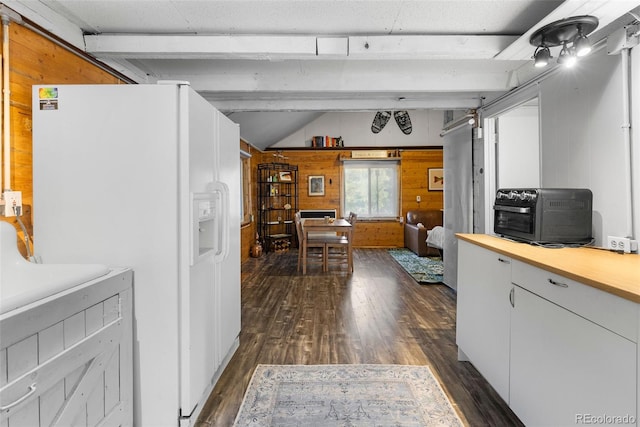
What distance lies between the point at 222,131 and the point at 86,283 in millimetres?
1207

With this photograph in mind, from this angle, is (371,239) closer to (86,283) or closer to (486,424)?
(486,424)

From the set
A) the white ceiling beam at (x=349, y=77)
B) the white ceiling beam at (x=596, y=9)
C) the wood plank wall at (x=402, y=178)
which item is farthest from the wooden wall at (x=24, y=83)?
the wood plank wall at (x=402, y=178)

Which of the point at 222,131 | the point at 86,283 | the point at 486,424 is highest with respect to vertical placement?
the point at 222,131

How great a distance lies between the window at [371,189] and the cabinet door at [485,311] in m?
5.72

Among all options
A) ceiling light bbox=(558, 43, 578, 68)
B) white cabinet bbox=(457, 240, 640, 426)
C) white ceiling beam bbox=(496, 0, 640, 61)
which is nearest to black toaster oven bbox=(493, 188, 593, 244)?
white cabinet bbox=(457, 240, 640, 426)

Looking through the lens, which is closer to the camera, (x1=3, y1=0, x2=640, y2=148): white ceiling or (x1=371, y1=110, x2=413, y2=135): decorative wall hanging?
(x1=3, y1=0, x2=640, y2=148): white ceiling

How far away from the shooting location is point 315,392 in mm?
1977

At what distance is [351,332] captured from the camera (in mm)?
2859

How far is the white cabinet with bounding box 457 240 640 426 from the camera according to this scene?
3.42 ft

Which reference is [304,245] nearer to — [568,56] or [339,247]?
[339,247]

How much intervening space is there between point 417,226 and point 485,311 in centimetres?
505

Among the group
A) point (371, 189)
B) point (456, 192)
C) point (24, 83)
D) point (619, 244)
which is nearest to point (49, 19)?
point (24, 83)

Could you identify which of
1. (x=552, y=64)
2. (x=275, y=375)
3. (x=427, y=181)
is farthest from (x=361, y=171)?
(x=275, y=375)

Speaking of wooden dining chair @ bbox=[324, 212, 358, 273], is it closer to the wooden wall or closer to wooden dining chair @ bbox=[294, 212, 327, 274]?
wooden dining chair @ bbox=[294, 212, 327, 274]
